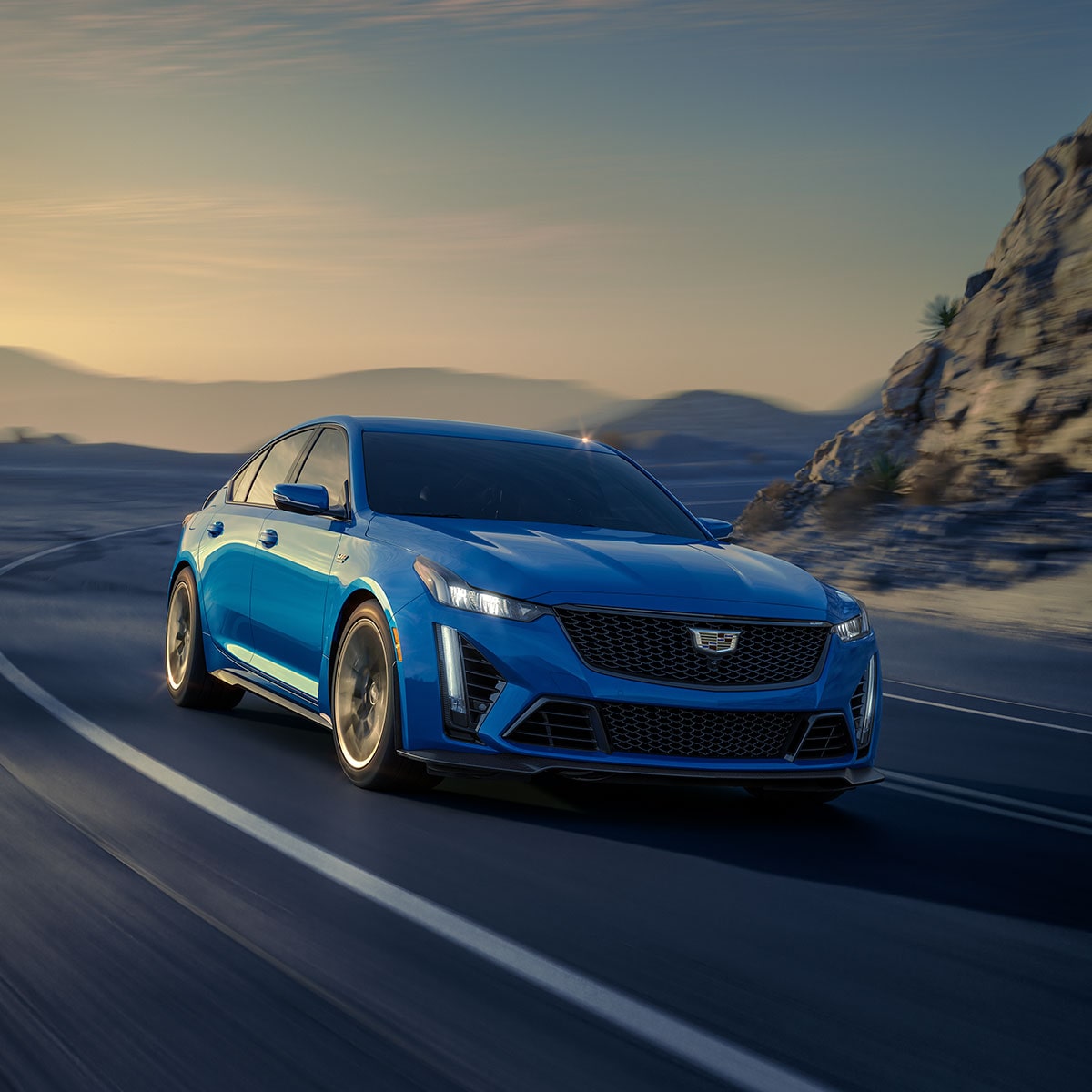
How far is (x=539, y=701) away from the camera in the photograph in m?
5.87

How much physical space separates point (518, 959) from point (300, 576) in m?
3.31

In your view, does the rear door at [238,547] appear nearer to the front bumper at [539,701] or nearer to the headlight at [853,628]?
the front bumper at [539,701]

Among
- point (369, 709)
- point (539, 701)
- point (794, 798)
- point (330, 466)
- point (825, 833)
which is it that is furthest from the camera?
point (330, 466)

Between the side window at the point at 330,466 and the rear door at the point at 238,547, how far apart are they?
0.21m

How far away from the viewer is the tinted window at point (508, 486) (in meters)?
7.32

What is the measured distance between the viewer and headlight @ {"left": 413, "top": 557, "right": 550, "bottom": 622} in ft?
19.6

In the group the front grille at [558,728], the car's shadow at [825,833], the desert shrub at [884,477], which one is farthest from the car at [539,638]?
the desert shrub at [884,477]

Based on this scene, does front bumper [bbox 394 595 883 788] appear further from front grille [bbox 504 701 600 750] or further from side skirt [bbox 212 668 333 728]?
side skirt [bbox 212 668 333 728]

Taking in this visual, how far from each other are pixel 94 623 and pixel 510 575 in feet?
27.5

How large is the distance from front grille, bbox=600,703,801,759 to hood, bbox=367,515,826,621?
0.40 metres

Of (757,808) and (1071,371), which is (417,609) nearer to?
(757,808)

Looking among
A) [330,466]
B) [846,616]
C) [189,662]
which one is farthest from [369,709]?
[189,662]

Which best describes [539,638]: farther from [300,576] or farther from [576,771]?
[300,576]

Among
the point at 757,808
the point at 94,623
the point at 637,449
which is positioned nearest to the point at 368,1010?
the point at 757,808
